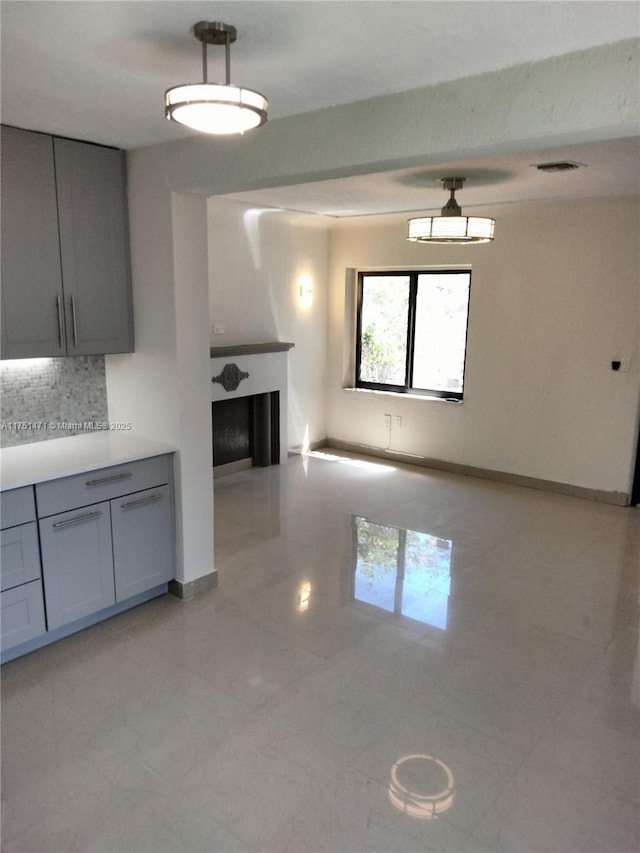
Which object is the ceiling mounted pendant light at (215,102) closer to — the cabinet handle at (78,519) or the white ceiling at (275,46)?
the white ceiling at (275,46)

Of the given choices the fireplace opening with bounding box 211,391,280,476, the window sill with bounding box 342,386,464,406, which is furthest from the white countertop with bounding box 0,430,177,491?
the window sill with bounding box 342,386,464,406

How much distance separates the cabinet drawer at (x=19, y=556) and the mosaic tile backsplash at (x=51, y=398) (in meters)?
0.72

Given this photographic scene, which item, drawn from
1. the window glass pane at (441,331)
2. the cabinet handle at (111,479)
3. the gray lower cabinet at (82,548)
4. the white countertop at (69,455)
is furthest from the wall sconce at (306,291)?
the cabinet handle at (111,479)

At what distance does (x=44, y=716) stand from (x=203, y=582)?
119 centimetres

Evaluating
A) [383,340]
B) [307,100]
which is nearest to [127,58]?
[307,100]

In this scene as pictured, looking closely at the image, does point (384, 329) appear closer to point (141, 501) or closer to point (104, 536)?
point (141, 501)

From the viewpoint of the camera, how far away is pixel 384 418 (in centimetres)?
666

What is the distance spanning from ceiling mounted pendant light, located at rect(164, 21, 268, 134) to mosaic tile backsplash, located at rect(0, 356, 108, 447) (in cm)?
207

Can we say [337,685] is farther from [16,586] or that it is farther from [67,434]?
[67,434]

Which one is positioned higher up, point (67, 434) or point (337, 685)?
point (67, 434)

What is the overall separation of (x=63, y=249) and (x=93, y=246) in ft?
0.54

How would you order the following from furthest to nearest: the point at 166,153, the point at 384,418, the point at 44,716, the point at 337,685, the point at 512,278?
1. the point at 384,418
2. the point at 512,278
3. the point at 166,153
4. the point at 337,685
5. the point at 44,716

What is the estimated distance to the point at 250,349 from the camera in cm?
577

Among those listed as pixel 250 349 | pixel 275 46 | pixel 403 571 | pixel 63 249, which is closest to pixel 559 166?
pixel 275 46
